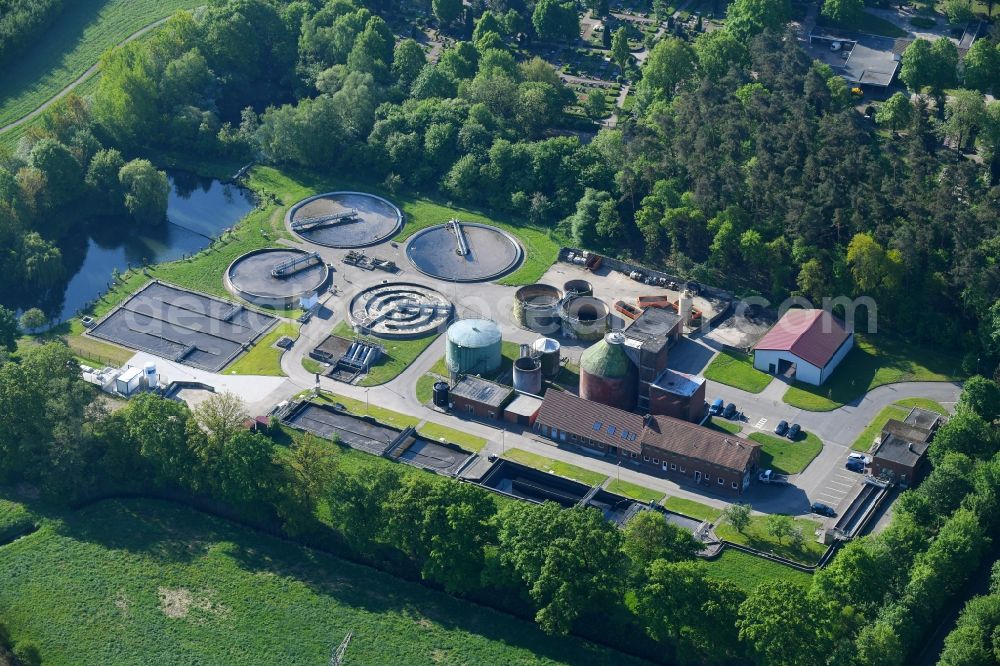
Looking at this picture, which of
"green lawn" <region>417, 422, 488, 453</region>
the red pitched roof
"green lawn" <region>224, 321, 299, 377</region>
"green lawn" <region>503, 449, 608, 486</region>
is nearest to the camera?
"green lawn" <region>503, 449, 608, 486</region>

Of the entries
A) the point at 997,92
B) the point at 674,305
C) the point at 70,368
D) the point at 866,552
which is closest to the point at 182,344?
the point at 70,368

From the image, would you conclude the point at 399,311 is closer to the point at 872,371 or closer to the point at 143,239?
the point at 143,239

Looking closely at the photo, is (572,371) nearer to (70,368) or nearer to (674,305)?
→ (674,305)

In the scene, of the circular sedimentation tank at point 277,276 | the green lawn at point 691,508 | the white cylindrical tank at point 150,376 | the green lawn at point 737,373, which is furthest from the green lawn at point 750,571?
the circular sedimentation tank at point 277,276

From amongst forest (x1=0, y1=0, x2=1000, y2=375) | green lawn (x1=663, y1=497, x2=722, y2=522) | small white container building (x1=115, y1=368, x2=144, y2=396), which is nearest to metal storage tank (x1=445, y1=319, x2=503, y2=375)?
green lawn (x1=663, y1=497, x2=722, y2=522)

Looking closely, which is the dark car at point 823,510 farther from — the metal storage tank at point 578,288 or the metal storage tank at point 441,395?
the metal storage tank at point 578,288

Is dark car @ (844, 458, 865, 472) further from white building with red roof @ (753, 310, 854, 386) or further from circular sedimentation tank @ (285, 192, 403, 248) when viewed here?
circular sedimentation tank @ (285, 192, 403, 248)
